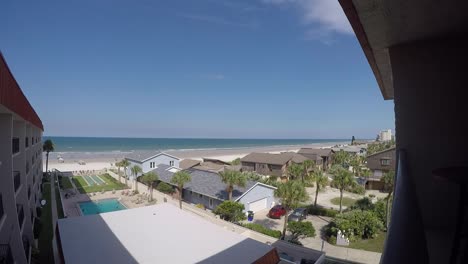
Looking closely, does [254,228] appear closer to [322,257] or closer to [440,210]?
[322,257]

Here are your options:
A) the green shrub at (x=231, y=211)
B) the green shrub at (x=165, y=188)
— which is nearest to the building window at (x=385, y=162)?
the green shrub at (x=231, y=211)

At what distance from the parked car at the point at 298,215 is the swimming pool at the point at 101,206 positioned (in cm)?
1817

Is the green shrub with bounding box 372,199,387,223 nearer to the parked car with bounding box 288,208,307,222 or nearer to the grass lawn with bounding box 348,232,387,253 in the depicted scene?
the grass lawn with bounding box 348,232,387,253

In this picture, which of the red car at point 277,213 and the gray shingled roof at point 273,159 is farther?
the gray shingled roof at point 273,159

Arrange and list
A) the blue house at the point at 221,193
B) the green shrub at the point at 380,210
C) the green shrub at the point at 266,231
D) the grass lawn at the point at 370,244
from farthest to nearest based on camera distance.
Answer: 1. the blue house at the point at 221,193
2. the green shrub at the point at 380,210
3. the green shrub at the point at 266,231
4. the grass lawn at the point at 370,244

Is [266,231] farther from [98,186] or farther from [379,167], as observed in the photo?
[379,167]

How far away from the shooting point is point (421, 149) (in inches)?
139

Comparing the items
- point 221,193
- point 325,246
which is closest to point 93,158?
point 221,193

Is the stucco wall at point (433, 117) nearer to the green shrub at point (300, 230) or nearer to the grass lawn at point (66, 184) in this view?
the green shrub at point (300, 230)

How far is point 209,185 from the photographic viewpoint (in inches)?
1280

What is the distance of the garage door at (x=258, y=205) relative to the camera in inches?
1184

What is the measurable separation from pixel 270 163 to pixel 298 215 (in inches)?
904

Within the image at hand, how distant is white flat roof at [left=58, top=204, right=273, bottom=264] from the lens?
35.2 ft

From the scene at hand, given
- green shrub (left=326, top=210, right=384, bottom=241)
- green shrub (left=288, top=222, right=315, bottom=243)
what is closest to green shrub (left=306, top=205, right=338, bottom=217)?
green shrub (left=326, top=210, right=384, bottom=241)
